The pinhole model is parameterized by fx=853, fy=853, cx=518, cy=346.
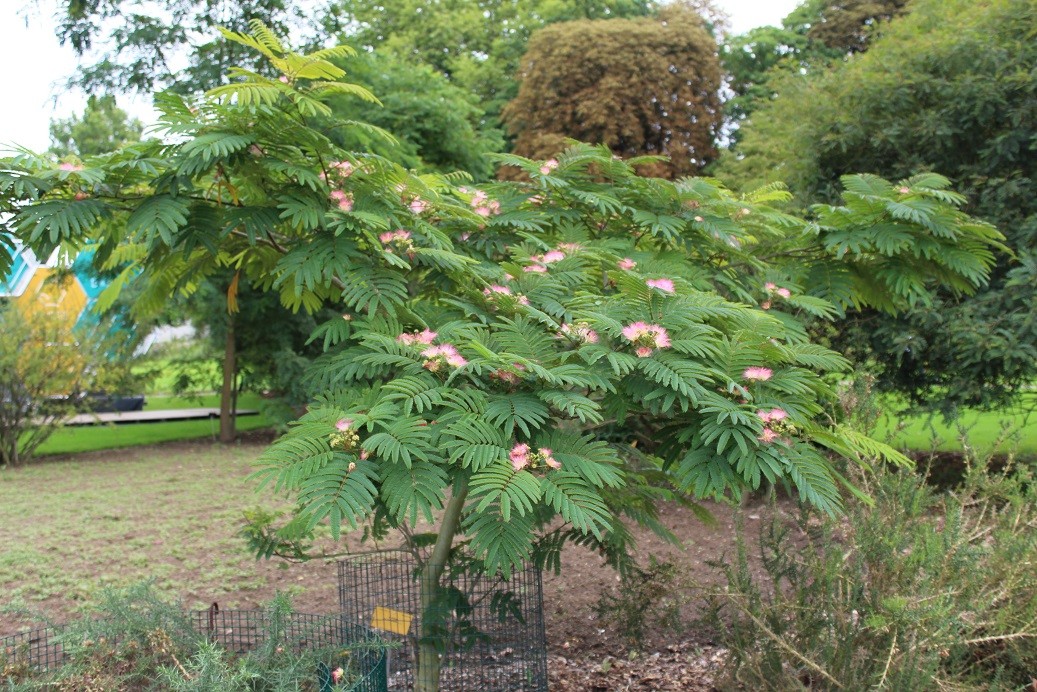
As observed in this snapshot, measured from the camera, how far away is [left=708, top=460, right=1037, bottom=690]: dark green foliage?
2865mm

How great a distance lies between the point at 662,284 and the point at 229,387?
1089cm

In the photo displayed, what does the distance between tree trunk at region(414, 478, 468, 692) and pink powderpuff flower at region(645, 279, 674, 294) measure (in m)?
1.30

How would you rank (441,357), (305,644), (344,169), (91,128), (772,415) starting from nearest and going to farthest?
(772,415) < (441,357) < (344,169) < (305,644) < (91,128)

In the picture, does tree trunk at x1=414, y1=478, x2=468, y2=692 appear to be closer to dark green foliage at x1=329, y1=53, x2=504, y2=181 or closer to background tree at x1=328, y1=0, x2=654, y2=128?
dark green foliage at x1=329, y1=53, x2=504, y2=181

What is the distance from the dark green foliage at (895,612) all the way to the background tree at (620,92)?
1338 cm

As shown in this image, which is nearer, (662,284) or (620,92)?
(662,284)

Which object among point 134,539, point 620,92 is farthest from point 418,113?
point 134,539

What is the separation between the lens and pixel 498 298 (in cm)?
276

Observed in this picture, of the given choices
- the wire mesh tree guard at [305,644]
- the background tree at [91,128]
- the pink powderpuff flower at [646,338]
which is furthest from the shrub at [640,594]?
the background tree at [91,128]

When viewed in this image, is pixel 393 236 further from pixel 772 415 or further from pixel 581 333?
pixel 772 415

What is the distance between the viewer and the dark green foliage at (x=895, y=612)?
287cm

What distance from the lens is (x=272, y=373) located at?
476 inches

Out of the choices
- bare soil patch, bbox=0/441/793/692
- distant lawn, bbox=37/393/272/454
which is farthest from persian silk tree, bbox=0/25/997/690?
distant lawn, bbox=37/393/272/454

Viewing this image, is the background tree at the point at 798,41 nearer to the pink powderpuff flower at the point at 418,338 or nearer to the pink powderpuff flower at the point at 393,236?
the pink powderpuff flower at the point at 393,236
